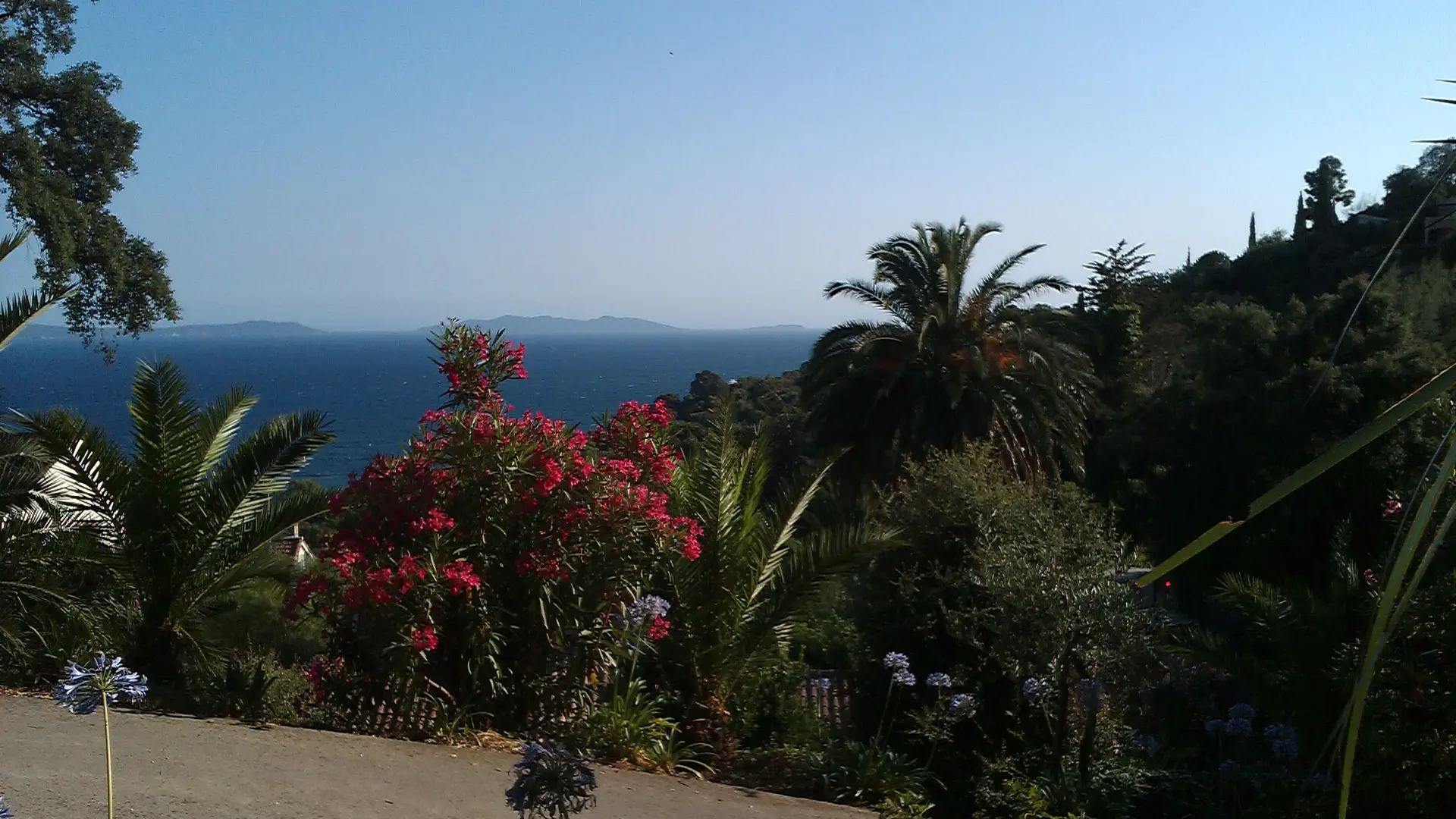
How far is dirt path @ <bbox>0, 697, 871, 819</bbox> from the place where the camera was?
524 centimetres

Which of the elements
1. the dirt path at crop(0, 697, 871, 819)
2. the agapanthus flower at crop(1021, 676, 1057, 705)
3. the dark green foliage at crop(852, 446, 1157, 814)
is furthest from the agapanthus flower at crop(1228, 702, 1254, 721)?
the dirt path at crop(0, 697, 871, 819)

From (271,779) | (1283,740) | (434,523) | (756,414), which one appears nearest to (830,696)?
(1283,740)

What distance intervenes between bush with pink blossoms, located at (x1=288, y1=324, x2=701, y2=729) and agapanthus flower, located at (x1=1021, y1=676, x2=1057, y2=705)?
2.12 meters

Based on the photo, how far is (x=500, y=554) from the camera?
274 inches

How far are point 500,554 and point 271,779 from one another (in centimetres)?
184

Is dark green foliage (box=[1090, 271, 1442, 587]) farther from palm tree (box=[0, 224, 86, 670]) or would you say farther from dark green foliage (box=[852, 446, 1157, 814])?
palm tree (box=[0, 224, 86, 670])

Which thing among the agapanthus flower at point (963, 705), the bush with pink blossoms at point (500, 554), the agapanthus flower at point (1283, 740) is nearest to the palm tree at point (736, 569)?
the bush with pink blossoms at point (500, 554)

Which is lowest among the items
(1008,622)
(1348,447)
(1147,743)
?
(1147,743)

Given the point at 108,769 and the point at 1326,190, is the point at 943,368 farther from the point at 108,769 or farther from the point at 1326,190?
the point at 1326,190

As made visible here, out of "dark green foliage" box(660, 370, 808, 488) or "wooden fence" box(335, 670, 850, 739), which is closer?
"wooden fence" box(335, 670, 850, 739)

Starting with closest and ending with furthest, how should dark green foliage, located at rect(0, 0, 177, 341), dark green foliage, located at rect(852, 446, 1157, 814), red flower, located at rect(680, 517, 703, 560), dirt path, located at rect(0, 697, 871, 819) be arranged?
dirt path, located at rect(0, 697, 871, 819), dark green foliage, located at rect(852, 446, 1157, 814), red flower, located at rect(680, 517, 703, 560), dark green foliage, located at rect(0, 0, 177, 341)

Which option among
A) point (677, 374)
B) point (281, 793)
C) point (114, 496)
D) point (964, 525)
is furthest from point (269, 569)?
point (677, 374)

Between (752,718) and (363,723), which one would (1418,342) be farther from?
(363,723)

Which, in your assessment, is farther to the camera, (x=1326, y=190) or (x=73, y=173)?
(x=1326, y=190)
